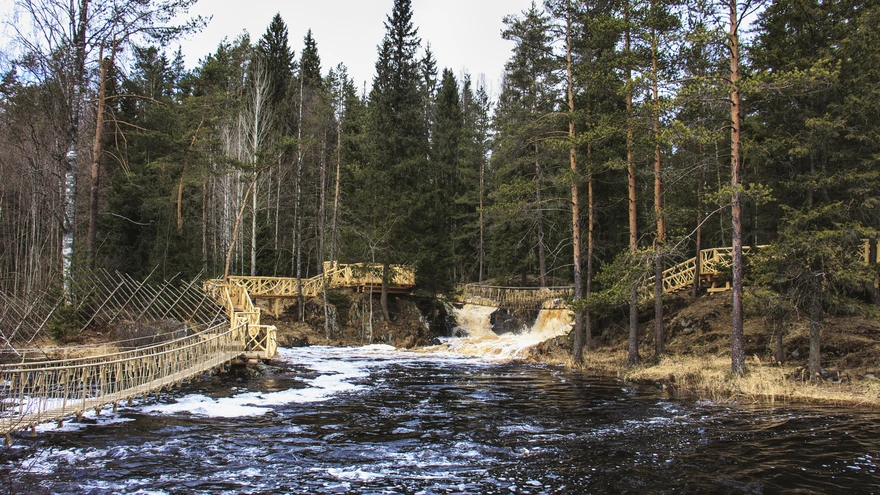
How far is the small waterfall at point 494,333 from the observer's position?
2627 centimetres

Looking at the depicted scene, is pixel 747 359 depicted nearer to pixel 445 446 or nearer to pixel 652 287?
pixel 652 287

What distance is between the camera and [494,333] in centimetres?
3312

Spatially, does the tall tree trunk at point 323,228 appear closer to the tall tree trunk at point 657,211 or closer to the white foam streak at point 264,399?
the white foam streak at point 264,399

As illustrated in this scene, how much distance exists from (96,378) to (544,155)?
56.6 ft

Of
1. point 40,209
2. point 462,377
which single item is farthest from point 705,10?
point 40,209

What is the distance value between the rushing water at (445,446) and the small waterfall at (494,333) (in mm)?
10877

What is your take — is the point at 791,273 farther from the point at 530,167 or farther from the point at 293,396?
the point at 530,167

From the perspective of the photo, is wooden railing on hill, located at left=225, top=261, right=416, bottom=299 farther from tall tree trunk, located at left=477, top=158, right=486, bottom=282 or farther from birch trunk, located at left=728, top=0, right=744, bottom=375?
birch trunk, located at left=728, top=0, right=744, bottom=375

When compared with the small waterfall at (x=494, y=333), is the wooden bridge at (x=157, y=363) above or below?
above

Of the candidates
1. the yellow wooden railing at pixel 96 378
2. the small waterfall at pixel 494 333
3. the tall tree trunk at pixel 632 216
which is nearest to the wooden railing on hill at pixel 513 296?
the small waterfall at pixel 494 333

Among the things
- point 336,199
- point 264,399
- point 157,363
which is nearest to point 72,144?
point 157,363

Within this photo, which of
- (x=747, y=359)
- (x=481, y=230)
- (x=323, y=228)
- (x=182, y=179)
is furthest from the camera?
(x=481, y=230)

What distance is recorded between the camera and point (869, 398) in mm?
12477

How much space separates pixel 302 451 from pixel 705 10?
14809 millimetres
